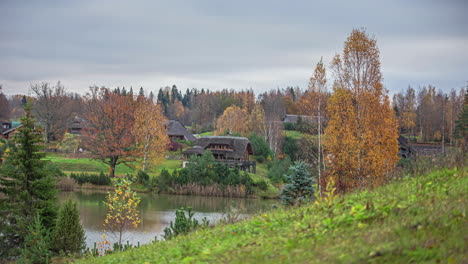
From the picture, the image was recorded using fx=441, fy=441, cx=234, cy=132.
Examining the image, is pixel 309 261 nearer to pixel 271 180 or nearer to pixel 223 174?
pixel 223 174

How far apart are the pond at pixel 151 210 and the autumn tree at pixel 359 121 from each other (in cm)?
497

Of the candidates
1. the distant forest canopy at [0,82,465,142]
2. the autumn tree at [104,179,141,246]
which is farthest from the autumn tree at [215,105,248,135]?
the autumn tree at [104,179,141,246]

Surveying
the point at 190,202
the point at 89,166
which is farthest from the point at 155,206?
the point at 89,166

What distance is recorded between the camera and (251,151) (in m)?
60.7

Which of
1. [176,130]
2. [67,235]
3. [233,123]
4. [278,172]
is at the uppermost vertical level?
[233,123]

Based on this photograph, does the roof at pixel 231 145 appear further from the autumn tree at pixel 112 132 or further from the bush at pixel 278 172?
the autumn tree at pixel 112 132

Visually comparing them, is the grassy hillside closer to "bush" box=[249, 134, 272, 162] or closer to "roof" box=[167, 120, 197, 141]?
"bush" box=[249, 134, 272, 162]

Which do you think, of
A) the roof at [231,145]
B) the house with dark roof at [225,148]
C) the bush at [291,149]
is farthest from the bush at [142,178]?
the bush at [291,149]

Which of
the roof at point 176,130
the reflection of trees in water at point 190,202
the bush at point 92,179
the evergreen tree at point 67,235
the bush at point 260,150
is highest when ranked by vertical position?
the roof at point 176,130

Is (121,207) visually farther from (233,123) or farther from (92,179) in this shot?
(233,123)

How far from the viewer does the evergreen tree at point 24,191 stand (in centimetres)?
1808

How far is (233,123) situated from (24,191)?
61.9 m

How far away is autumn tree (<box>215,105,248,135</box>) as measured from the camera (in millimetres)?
78312

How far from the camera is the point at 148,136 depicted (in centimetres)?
4788
